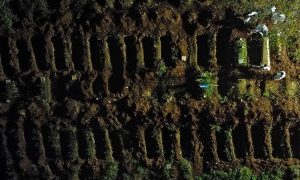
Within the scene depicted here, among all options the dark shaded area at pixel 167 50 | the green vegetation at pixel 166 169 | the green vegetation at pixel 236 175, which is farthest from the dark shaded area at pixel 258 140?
the dark shaded area at pixel 167 50

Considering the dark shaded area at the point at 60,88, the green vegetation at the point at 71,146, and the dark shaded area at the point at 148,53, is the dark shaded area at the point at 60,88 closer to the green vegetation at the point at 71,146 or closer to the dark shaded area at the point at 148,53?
the green vegetation at the point at 71,146

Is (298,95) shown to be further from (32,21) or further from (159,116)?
(32,21)

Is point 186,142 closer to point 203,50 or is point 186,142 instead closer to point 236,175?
point 236,175

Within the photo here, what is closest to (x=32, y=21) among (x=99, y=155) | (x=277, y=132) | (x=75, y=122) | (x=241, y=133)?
(x=75, y=122)

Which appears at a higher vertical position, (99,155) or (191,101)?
(191,101)

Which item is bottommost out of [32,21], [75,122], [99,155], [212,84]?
[99,155]

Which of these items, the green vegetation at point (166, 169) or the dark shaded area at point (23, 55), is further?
the green vegetation at point (166, 169)

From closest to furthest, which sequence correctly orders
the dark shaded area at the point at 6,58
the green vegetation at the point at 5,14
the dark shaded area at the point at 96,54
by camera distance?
the green vegetation at the point at 5,14 < the dark shaded area at the point at 6,58 < the dark shaded area at the point at 96,54
